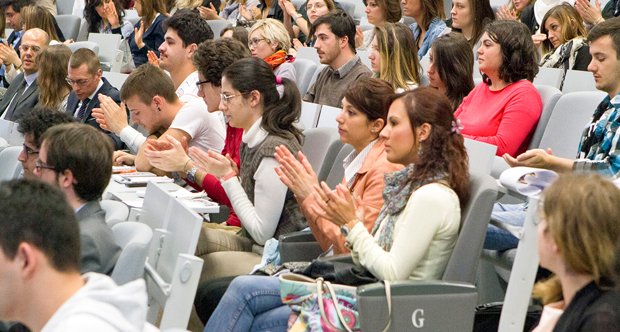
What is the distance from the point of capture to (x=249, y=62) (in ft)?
8.76

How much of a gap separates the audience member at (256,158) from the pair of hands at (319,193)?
14 centimetres

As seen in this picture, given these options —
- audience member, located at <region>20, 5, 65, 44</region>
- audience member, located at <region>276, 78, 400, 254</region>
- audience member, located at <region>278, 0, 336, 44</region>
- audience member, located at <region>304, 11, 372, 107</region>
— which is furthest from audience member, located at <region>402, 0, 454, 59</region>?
audience member, located at <region>20, 5, 65, 44</region>

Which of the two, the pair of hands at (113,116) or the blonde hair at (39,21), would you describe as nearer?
the pair of hands at (113,116)

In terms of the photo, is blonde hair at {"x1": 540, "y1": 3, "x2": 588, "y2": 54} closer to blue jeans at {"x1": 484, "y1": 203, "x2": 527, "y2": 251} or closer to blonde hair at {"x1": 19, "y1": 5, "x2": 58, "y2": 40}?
blue jeans at {"x1": 484, "y1": 203, "x2": 527, "y2": 251}

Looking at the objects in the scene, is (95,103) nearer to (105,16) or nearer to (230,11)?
(105,16)

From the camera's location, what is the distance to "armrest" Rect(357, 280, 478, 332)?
1.59 metres

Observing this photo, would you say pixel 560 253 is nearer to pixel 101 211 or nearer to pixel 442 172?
pixel 442 172

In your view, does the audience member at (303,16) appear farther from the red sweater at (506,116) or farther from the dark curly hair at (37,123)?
the dark curly hair at (37,123)

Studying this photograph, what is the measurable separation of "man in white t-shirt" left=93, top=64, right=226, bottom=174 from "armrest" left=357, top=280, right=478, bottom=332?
169cm

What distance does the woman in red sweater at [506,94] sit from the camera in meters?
2.73

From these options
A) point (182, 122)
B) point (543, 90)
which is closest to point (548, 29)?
point (543, 90)

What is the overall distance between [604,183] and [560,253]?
Answer: 15 cm

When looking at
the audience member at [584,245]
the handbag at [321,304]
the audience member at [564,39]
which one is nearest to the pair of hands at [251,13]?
the audience member at [564,39]

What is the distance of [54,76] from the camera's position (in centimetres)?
421
